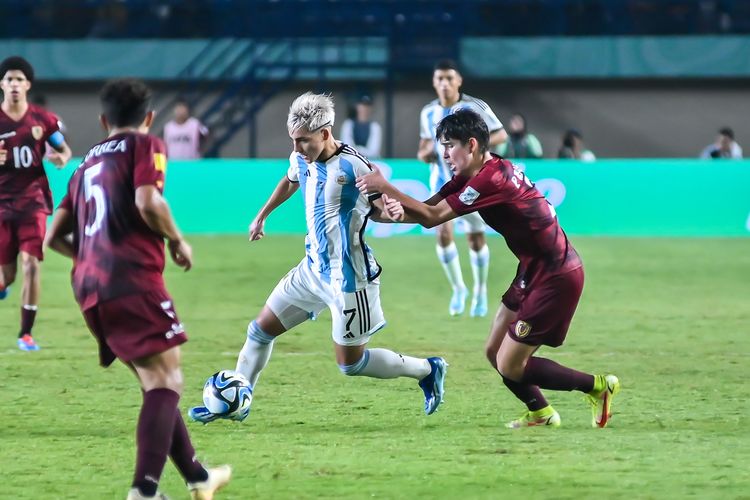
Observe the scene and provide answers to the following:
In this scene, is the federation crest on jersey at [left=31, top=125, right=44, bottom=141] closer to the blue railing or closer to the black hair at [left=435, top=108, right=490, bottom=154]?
the black hair at [left=435, top=108, right=490, bottom=154]

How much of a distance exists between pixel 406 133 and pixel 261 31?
11.5 feet

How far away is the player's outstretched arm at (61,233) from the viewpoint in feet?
17.8

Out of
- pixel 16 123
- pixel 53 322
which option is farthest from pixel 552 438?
pixel 53 322

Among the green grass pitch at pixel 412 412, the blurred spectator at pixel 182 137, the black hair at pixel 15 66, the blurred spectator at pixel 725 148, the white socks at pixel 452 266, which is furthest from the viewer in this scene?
the blurred spectator at pixel 182 137

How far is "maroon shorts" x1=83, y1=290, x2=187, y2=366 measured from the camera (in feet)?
17.0

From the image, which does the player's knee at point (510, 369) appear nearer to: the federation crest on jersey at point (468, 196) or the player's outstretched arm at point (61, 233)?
the federation crest on jersey at point (468, 196)

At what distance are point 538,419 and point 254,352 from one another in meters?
1.65

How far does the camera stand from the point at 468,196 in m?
6.63

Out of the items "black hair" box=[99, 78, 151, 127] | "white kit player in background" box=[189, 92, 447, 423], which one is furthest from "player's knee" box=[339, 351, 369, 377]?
"black hair" box=[99, 78, 151, 127]

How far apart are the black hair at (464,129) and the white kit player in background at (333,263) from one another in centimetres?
55

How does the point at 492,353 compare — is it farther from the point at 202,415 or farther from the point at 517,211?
the point at 202,415

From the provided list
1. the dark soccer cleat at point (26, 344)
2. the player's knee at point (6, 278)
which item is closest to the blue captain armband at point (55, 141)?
the player's knee at point (6, 278)

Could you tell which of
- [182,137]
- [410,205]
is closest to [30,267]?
[410,205]

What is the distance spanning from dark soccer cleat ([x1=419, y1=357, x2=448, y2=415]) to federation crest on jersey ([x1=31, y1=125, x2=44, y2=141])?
4138 millimetres
